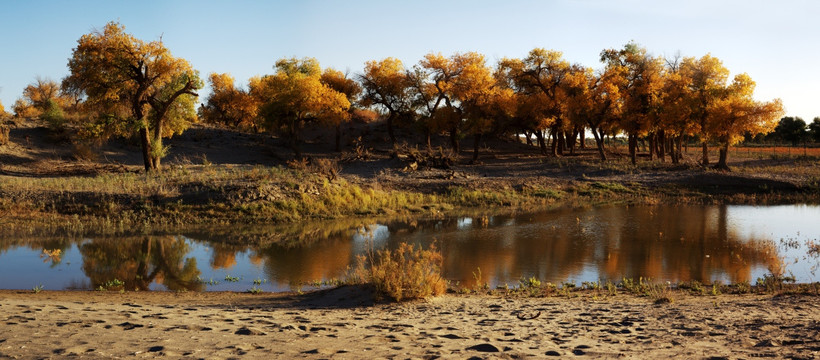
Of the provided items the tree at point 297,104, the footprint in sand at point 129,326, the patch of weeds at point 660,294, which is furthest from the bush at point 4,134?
the patch of weeds at point 660,294

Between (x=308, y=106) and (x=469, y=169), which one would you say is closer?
(x=469, y=169)

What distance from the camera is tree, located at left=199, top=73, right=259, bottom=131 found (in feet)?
217

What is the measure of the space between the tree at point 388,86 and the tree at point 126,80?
2279cm

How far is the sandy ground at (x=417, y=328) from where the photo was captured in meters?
6.71

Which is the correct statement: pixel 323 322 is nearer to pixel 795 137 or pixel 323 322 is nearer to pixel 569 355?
pixel 569 355

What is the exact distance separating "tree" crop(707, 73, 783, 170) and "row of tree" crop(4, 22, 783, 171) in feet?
0.24

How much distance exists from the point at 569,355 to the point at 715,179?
114ft

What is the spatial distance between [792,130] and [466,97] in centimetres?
6331

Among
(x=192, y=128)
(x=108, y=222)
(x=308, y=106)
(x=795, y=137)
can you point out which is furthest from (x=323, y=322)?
(x=795, y=137)

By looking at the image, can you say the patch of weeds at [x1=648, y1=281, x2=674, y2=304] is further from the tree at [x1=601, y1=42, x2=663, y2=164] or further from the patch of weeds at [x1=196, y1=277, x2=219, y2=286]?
the tree at [x1=601, y1=42, x2=663, y2=164]

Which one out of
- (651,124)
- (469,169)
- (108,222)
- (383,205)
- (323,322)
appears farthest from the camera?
(651,124)

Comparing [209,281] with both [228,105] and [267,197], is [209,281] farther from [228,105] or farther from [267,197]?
[228,105]

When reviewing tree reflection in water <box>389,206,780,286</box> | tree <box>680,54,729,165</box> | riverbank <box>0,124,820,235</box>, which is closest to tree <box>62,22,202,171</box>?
riverbank <box>0,124,820,235</box>

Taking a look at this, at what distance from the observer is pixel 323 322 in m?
8.55
